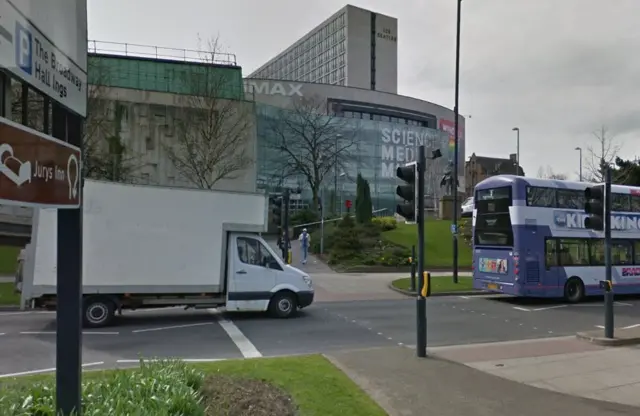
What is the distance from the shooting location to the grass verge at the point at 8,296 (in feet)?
51.5

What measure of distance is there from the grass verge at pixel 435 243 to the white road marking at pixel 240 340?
18788 mm

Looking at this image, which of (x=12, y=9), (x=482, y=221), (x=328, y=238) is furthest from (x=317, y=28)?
(x=12, y=9)

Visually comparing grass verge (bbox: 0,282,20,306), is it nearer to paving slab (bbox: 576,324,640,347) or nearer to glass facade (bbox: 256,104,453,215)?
paving slab (bbox: 576,324,640,347)

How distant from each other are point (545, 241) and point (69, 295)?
1691 centimetres

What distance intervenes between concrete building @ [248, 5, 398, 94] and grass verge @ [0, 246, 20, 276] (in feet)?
267

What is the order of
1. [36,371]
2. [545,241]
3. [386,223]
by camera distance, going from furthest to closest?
1. [386,223]
2. [545,241]
3. [36,371]

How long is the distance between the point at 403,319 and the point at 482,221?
667 cm

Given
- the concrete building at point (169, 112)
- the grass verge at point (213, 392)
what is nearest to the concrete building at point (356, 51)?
the concrete building at point (169, 112)

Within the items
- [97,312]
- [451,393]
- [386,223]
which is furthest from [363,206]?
[451,393]

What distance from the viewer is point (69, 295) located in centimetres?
385

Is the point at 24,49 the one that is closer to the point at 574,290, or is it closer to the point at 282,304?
the point at 282,304

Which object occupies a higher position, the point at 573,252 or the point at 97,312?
the point at 573,252

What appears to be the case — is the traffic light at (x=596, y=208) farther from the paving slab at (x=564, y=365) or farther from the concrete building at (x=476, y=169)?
the concrete building at (x=476, y=169)

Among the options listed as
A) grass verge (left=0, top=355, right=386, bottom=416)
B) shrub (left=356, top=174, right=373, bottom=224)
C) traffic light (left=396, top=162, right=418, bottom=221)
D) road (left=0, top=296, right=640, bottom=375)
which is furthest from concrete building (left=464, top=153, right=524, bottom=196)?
grass verge (left=0, top=355, right=386, bottom=416)
